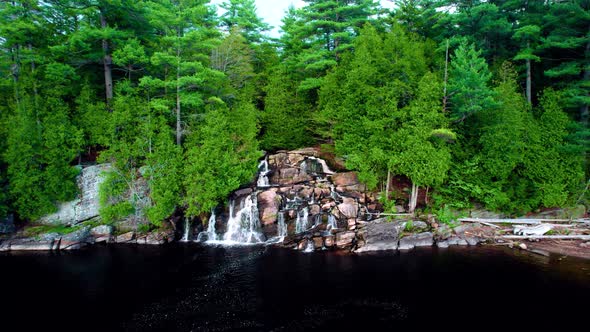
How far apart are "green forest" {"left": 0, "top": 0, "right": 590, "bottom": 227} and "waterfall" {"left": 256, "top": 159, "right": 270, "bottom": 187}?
1.62 m

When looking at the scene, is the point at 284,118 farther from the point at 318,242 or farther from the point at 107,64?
the point at 107,64

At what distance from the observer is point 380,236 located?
21375mm

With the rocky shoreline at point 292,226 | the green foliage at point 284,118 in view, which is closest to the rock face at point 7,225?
the rocky shoreline at point 292,226

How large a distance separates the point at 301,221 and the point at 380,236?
18.5 ft

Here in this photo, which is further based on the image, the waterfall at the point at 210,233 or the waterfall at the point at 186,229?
the waterfall at the point at 186,229

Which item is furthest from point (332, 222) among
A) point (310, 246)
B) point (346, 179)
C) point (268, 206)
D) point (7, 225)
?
point (7, 225)

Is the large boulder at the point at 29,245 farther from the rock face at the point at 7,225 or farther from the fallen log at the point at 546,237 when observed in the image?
the fallen log at the point at 546,237

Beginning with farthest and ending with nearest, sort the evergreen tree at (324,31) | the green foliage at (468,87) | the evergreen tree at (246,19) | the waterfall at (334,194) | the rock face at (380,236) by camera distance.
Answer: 1. the evergreen tree at (246,19)
2. the evergreen tree at (324,31)
3. the waterfall at (334,194)
4. the rock face at (380,236)
5. the green foliage at (468,87)

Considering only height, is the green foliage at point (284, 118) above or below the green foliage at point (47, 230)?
above

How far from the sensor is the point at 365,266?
18391 mm

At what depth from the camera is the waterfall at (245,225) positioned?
23.0m

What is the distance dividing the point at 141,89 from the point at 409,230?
76.1 feet

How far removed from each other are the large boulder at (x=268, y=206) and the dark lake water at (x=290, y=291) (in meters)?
2.98

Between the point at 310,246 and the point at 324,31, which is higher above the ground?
the point at 324,31
